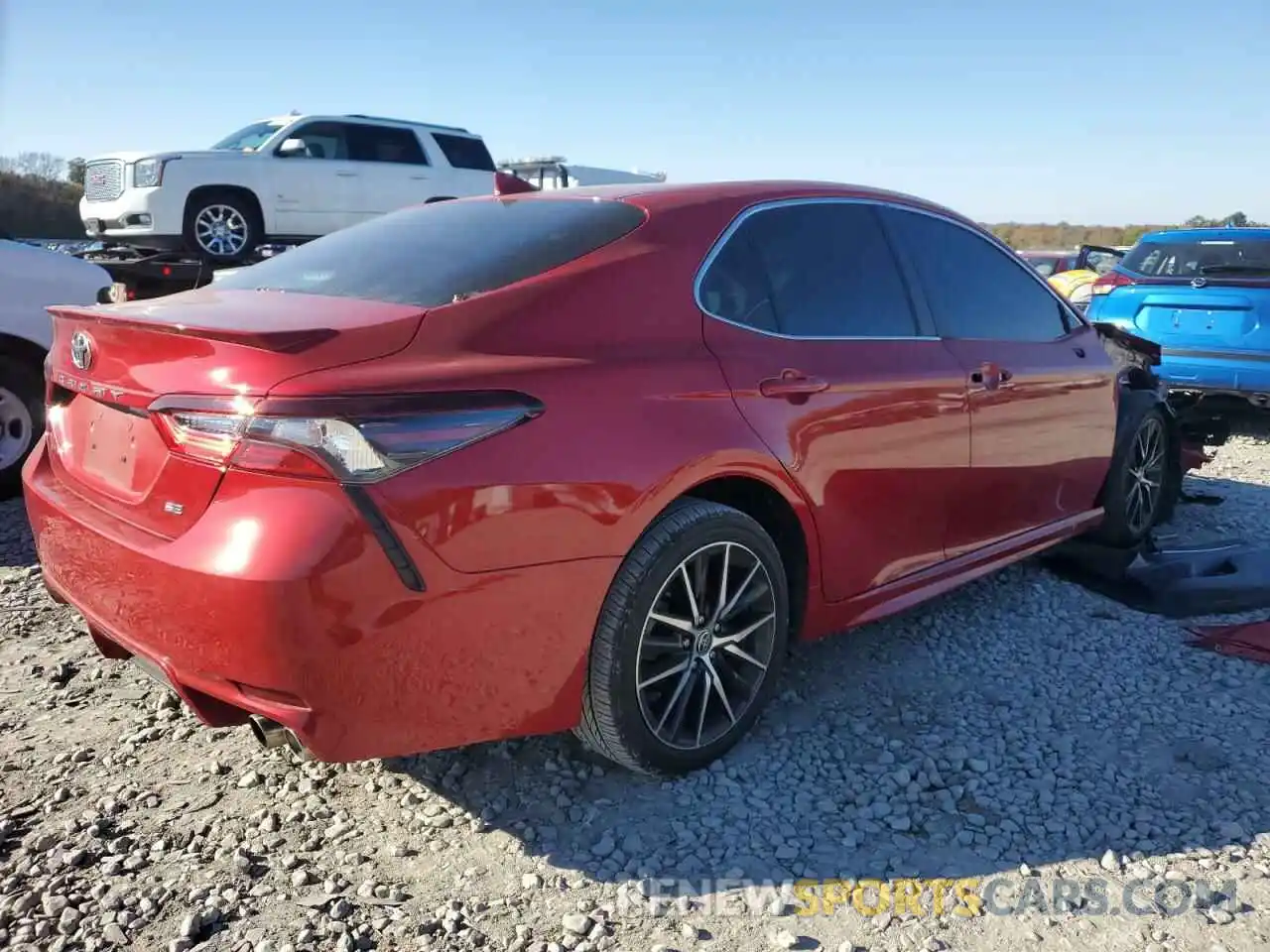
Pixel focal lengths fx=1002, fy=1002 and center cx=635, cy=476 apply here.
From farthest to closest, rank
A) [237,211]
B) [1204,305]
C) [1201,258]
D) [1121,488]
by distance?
[237,211] → [1201,258] → [1204,305] → [1121,488]

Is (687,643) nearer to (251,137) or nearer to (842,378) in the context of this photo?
(842,378)

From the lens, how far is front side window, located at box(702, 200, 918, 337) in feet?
9.89

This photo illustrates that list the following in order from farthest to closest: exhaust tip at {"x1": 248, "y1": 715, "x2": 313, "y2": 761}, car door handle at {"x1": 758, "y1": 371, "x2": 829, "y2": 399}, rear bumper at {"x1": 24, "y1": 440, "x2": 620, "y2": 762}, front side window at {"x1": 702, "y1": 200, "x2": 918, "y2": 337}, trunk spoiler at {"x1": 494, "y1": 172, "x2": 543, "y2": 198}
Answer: trunk spoiler at {"x1": 494, "y1": 172, "x2": 543, "y2": 198}, front side window at {"x1": 702, "y1": 200, "x2": 918, "y2": 337}, car door handle at {"x1": 758, "y1": 371, "x2": 829, "y2": 399}, exhaust tip at {"x1": 248, "y1": 715, "x2": 313, "y2": 761}, rear bumper at {"x1": 24, "y1": 440, "x2": 620, "y2": 762}

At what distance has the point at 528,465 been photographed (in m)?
2.27

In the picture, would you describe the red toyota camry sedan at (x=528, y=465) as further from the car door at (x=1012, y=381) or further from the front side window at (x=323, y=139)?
the front side window at (x=323, y=139)

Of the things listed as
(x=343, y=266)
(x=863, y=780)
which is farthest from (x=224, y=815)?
(x=863, y=780)

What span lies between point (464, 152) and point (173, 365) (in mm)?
12020

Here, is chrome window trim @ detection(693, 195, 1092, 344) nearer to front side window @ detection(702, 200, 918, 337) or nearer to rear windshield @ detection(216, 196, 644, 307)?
front side window @ detection(702, 200, 918, 337)

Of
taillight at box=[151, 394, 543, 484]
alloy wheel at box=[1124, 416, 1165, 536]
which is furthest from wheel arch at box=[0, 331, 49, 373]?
alloy wheel at box=[1124, 416, 1165, 536]

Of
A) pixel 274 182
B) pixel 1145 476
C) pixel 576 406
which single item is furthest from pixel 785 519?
pixel 274 182

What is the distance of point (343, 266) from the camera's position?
9.70ft

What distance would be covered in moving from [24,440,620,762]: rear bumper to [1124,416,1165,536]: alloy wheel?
3.38 meters

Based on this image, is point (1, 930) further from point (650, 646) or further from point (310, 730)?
point (650, 646)

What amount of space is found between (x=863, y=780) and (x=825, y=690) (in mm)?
557
